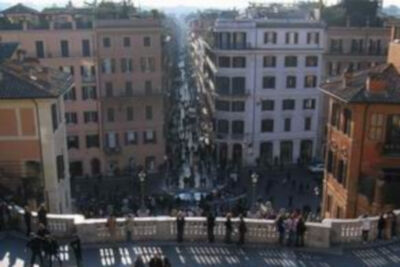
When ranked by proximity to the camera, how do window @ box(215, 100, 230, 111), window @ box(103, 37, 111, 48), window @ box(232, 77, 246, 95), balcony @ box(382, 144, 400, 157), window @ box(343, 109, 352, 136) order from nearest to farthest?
1. balcony @ box(382, 144, 400, 157)
2. window @ box(343, 109, 352, 136)
3. window @ box(103, 37, 111, 48)
4. window @ box(232, 77, 246, 95)
5. window @ box(215, 100, 230, 111)

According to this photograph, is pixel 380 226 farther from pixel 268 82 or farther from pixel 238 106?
pixel 268 82

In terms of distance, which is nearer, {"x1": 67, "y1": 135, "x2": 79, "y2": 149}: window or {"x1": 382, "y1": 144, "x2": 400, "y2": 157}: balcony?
{"x1": 382, "y1": 144, "x2": 400, "y2": 157}: balcony

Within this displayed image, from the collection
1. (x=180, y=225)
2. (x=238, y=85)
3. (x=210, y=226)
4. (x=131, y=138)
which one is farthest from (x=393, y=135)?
(x=131, y=138)

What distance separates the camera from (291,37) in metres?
61.9

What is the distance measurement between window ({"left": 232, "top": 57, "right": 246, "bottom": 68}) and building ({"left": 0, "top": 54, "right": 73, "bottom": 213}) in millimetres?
32308

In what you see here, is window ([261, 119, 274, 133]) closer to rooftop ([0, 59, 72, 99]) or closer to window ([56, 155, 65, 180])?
rooftop ([0, 59, 72, 99])

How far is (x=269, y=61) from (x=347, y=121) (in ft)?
95.8

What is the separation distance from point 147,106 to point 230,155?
11.7 m

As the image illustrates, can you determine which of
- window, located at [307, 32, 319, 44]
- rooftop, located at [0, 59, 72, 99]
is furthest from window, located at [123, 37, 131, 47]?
rooftop, located at [0, 59, 72, 99]

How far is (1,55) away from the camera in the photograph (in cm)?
3747

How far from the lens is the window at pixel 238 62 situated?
201ft

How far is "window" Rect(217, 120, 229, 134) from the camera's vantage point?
63.8 metres

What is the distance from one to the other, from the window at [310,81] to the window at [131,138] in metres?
20.9

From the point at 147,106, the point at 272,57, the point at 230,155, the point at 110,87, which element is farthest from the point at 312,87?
the point at 110,87
